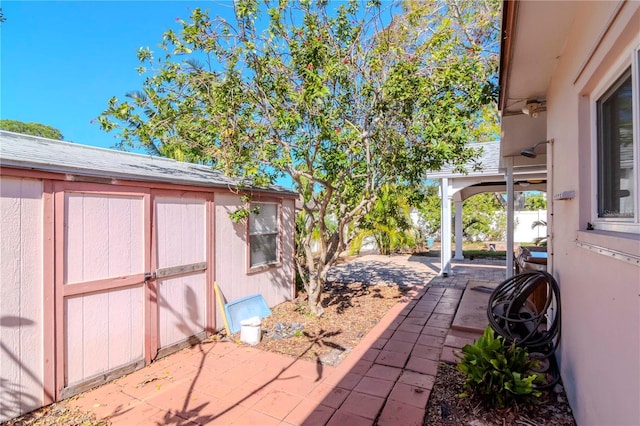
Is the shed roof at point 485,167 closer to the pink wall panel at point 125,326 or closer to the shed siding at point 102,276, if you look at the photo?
the shed siding at point 102,276

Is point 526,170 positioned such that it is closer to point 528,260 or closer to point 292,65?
point 528,260

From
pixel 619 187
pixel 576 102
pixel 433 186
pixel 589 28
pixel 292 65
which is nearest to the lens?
pixel 619 187

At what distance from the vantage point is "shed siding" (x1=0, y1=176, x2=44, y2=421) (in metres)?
2.92

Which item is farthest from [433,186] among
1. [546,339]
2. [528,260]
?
[546,339]

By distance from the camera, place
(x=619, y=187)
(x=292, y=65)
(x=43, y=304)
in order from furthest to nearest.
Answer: (x=292, y=65) → (x=43, y=304) → (x=619, y=187)

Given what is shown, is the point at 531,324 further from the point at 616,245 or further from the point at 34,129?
the point at 34,129

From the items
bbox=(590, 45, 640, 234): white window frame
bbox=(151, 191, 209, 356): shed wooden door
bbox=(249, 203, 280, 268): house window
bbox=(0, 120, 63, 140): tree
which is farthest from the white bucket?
bbox=(0, 120, 63, 140): tree

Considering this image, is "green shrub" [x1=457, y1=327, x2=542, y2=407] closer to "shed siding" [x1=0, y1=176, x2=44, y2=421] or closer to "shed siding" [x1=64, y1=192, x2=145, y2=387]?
"shed siding" [x1=64, y1=192, x2=145, y2=387]

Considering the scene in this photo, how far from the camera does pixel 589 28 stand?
7.16 ft

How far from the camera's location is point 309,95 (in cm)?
425

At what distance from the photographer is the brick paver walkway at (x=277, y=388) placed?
9.68 feet

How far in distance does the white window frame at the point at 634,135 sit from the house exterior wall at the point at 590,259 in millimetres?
21

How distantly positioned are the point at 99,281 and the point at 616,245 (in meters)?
4.55

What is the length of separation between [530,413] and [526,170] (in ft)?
22.9
